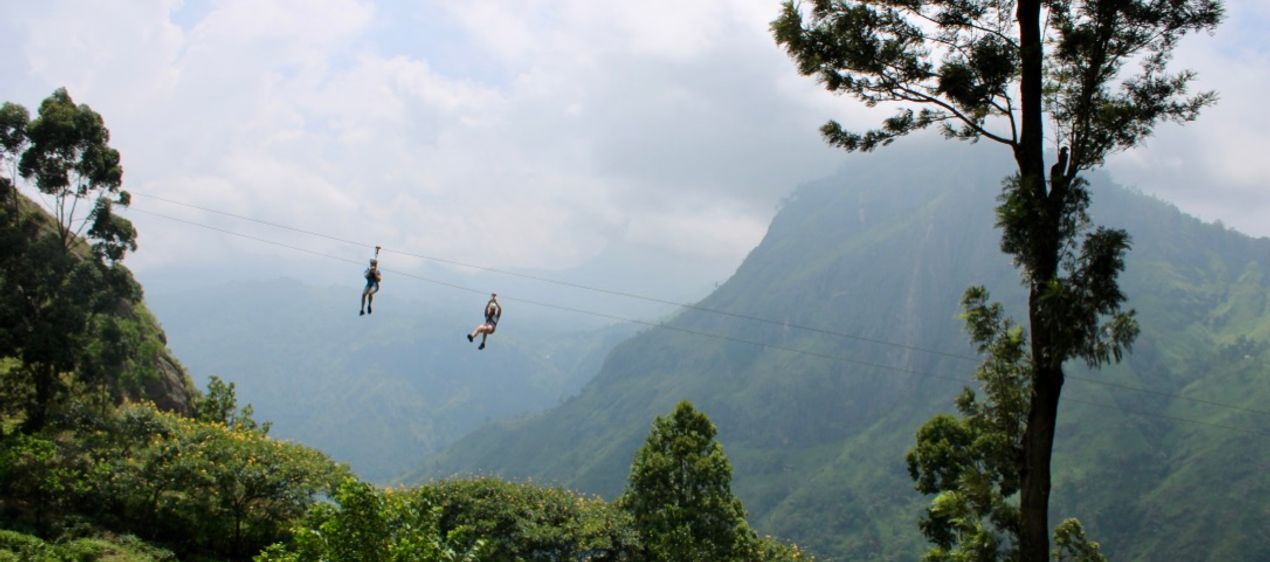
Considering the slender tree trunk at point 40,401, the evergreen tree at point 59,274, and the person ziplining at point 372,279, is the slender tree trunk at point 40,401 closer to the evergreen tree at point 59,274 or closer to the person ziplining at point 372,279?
the evergreen tree at point 59,274

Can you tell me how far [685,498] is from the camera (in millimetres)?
27828

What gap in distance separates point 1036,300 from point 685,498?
18537 mm

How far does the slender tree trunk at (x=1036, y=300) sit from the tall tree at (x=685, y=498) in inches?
646

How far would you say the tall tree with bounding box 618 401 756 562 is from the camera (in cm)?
2660

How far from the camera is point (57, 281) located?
28.8 metres

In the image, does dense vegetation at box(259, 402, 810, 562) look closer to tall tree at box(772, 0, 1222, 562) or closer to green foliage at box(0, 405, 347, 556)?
green foliage at box(0, 405, 347, 556)

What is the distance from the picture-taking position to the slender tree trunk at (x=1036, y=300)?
433 inches

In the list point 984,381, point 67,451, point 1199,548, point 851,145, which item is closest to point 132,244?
point 67,451

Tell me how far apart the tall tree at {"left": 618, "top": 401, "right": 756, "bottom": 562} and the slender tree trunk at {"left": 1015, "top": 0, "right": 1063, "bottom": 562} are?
53.9ft

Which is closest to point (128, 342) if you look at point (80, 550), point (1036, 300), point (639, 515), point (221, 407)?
point (80, 550)

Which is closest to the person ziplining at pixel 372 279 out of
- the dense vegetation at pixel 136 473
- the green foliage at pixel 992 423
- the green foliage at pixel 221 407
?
the dense vegetation at pixel 136 473

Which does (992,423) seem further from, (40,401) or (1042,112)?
(40,401)

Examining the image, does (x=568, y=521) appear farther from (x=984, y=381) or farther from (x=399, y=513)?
(x=984, y=381)

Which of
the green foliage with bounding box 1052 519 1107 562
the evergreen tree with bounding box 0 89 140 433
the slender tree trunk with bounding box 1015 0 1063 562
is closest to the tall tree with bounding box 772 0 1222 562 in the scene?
the slender tree trunk with bounding box 1015 0 1063 562
